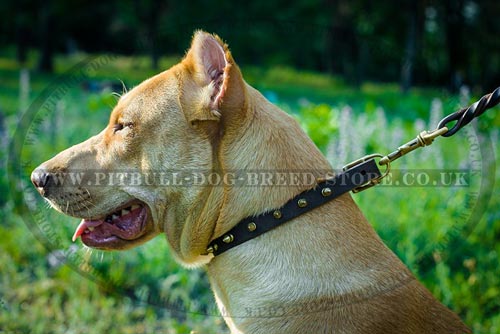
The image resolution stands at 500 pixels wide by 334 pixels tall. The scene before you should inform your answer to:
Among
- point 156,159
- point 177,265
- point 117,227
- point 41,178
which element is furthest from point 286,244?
point 177,265

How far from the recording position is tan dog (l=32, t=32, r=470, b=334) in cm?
246

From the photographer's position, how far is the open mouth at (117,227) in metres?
2.85

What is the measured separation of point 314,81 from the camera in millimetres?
10305

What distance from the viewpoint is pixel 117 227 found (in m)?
2.89

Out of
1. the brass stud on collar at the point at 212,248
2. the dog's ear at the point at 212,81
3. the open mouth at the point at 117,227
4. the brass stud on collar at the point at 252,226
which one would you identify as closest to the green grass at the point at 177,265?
the open mouth at the point at 117,227

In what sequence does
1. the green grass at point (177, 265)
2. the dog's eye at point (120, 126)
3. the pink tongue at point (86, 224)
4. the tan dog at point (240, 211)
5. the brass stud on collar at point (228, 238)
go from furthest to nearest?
the green grass at point (177, 265) → the pink tongue at point (86, 224) → the dog's eye at point (120, 126) → the brass stud on collar at point (228, 238) → the tan dog at point (240, 211)

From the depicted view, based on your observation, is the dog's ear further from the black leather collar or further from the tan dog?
the black leather collar

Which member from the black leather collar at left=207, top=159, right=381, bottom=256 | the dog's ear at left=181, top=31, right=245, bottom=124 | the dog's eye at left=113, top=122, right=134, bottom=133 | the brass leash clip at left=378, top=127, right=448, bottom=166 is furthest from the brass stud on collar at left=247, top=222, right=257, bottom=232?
the dog's eye at left=113, top=122, right=134, bottom=133

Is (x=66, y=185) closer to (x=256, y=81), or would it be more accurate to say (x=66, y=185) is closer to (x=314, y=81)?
(x=256, y=81)

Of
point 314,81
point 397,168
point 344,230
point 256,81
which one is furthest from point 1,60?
point 344,230

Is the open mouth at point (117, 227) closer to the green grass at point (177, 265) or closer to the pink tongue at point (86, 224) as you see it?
the pink tongue at point (86, 224)

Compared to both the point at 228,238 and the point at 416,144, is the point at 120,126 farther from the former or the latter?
the point at 416,144

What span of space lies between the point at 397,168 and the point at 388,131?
1.31 metres

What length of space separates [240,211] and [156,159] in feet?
1.61
